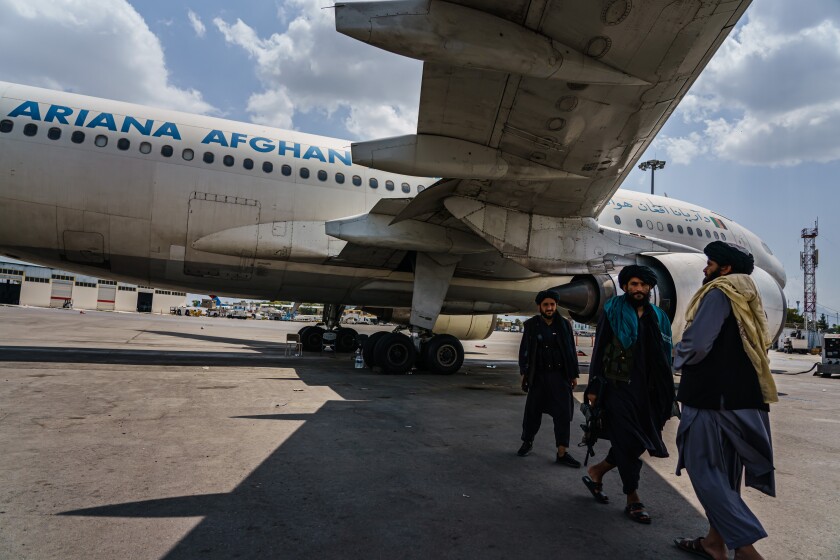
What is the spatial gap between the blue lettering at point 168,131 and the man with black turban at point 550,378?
8.11m

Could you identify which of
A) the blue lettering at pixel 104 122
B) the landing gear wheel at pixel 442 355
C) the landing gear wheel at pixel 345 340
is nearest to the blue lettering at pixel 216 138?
the blue lettering at pixel 104 122

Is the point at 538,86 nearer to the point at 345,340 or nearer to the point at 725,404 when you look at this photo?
the point at 725,404

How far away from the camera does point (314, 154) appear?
34.6 feet

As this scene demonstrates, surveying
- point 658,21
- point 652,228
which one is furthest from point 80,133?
point 652,228

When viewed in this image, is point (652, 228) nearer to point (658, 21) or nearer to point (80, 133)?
point (658, 21)

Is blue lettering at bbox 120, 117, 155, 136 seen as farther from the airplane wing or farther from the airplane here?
the airplane wing

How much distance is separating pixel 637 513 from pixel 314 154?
9341mm

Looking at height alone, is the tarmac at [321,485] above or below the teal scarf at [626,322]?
below

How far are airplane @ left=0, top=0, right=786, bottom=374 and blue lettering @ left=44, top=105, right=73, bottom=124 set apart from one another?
0.27ft

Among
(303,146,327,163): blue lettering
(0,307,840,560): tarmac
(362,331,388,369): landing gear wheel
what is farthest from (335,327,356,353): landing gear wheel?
(0,307,840,560): tarmac

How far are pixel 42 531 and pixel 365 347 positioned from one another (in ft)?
28.6

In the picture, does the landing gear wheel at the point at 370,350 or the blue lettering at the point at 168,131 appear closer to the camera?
the blue lettering at the point at 168,131

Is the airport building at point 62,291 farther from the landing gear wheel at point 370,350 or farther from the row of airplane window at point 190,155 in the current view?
the landing gear wheel at point 370,350

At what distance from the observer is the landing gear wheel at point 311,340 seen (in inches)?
Result: 654
